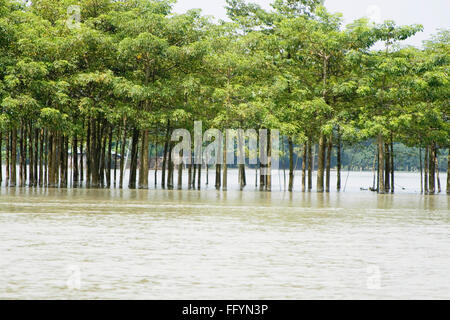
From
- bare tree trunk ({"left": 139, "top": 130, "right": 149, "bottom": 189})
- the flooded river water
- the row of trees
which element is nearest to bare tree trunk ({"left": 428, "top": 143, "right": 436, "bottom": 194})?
the row of trees

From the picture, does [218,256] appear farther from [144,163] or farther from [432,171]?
[432,171]

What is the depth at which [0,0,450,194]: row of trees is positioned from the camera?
3681 centimetres

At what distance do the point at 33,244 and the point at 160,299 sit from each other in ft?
17.4

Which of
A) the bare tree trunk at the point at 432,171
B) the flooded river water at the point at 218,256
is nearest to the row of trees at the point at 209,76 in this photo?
the bare tree trunk at the point at 432,171

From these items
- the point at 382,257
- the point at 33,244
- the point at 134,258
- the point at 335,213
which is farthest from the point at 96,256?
the point at 335,213

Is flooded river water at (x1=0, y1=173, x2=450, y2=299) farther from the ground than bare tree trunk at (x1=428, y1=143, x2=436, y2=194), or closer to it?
closer to it

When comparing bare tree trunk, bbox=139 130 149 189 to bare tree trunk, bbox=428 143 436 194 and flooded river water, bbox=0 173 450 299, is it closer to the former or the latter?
bare tree trunk, bbox=428 143 436 194

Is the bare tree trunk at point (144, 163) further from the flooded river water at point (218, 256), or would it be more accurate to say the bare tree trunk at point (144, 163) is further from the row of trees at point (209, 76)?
the flooded river water at point (218, 256)

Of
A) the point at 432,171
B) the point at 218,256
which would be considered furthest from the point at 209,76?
the point at 218,256

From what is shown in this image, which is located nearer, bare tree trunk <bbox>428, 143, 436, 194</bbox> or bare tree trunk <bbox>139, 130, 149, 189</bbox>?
bare tree trunk <bbox>139, 130, 149, 189</bbox>

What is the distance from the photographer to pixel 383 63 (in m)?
37.9

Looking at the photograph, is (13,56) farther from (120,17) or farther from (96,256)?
(96,256)

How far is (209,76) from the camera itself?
134 ft
